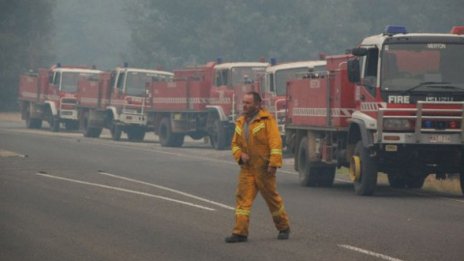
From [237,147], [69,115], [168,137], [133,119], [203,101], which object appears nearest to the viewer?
[237,147]

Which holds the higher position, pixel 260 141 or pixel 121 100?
pixel 121 100

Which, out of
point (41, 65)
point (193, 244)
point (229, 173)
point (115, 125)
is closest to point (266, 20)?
point (41, 65)

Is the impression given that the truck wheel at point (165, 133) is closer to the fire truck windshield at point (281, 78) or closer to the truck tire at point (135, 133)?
the truck tire at point (135, 133)

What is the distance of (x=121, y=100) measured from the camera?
4650 centimetres

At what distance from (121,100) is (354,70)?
2731 cm

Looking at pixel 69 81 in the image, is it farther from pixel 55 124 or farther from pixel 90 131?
pixel 90 131

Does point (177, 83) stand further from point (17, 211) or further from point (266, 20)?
point (266, 20)

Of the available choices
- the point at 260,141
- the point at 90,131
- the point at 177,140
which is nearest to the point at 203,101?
the point at 177,140

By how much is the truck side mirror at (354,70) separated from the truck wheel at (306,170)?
325 centimetres

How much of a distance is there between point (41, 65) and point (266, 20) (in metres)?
16.3

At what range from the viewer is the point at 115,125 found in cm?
4697

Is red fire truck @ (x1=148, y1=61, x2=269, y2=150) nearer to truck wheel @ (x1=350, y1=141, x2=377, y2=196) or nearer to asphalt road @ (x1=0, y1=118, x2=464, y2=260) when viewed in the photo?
asphalt road @ (x1=0, y1=118, x2=464, y2=260)

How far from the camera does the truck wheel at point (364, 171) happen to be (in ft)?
65.4

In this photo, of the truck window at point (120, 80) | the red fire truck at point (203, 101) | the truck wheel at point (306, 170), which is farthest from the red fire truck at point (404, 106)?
the truck window at point (120, 80)
